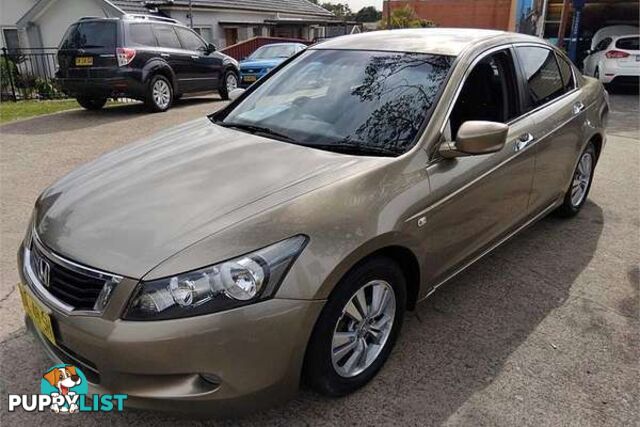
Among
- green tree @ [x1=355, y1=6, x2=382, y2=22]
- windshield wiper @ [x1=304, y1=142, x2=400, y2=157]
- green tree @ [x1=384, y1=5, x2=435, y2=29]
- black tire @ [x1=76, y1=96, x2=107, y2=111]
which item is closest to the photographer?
windshield wiper @ [x1=304, y1=142, x2=400, y2=157]

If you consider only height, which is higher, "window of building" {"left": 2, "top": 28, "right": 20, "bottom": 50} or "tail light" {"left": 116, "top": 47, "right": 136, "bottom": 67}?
"window of building" {"left": 2, "top": 28, "right": 20, "bottom": 50}

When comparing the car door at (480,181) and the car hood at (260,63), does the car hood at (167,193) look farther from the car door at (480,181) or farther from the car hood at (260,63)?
the car hood at (260,63)

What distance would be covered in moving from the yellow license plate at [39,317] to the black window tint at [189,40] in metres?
9.82

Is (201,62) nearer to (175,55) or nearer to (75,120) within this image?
(175,55)

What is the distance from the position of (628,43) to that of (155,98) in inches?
460

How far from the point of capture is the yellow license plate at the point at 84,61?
961 cm

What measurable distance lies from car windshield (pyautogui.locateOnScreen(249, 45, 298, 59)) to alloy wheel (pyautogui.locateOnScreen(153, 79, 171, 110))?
189 inches

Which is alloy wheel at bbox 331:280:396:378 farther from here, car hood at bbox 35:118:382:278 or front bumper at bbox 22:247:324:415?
car hood at bbox 35:118:382:278

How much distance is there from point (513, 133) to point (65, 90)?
9352 mm

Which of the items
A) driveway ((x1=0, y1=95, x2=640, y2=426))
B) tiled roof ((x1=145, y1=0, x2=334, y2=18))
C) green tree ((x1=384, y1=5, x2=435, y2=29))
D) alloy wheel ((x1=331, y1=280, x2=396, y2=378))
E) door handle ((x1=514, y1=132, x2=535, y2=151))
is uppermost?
tiled roof ((x1=145, y1=0, x2=334, y2=18))

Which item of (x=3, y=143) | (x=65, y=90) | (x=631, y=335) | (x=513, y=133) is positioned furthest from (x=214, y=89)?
(x=631, y=335)

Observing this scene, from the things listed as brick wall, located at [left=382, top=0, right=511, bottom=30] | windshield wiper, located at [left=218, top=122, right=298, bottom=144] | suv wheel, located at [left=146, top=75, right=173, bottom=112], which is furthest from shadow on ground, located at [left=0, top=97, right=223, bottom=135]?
brick wall, located at [left=382, top=0, right=511, bottom=30]

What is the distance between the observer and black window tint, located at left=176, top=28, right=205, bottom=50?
11266mm

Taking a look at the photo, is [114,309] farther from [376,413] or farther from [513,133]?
[513,133]
